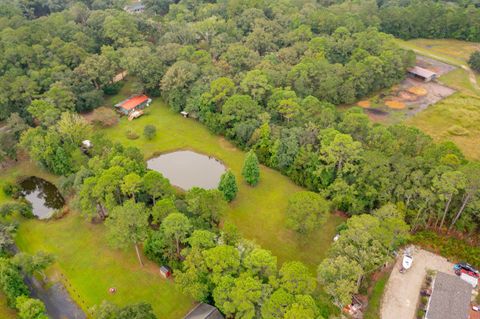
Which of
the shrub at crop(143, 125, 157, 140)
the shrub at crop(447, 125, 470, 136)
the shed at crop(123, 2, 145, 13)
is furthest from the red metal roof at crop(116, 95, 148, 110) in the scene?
the shrub at crop(447, 125, 470, 136)

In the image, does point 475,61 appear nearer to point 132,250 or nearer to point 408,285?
point 408,285

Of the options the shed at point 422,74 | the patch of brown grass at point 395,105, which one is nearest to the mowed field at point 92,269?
the patch of brown grass at point 395,105

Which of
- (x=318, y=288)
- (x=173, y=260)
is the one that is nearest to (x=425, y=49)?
(x=318, y=288)

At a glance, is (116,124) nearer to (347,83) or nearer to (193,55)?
(193,55)

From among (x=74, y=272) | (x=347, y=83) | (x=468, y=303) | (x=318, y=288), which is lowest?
(x=74, y=272)

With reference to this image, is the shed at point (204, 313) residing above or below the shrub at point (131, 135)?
above

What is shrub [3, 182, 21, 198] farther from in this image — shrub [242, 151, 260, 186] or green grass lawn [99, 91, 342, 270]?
shrub [242, 151, 260, 186]

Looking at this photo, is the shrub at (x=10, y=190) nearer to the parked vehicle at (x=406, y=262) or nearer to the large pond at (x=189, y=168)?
the large pond at (x=189, y=168)
